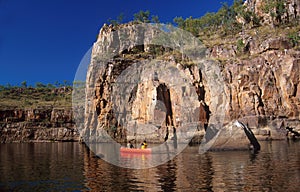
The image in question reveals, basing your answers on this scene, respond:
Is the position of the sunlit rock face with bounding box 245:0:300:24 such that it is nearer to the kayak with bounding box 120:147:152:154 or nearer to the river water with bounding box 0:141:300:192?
the kayak with bounding box 120:147:152:154

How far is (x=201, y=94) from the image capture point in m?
84.6

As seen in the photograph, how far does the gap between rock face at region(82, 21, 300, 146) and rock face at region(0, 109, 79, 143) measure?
13240mm

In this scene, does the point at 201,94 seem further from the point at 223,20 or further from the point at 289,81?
the point at 223,20

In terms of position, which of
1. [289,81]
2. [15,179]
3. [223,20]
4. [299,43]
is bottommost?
[15,179]

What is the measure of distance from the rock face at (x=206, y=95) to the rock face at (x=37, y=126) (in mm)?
13240

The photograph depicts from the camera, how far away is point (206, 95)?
84.6 metres

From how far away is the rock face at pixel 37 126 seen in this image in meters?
104

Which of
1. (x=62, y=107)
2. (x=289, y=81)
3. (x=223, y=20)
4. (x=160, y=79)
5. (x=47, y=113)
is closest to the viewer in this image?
(x=289, y=81)

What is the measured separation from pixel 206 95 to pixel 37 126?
5844 centimetres

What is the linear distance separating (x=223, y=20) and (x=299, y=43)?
48.6 metres

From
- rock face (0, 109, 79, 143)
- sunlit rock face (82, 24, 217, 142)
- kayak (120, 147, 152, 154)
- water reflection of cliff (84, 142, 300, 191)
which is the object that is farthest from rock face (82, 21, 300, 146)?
water reflection of cliff (84, 142, 300, 191)

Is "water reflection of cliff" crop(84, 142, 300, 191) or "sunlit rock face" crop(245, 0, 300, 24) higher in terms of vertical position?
"sunlit rock face" crop(245, 0, 300, 24)

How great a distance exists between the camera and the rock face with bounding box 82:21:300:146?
240 ft

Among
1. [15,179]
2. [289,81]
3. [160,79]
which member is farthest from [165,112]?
[15,179]
